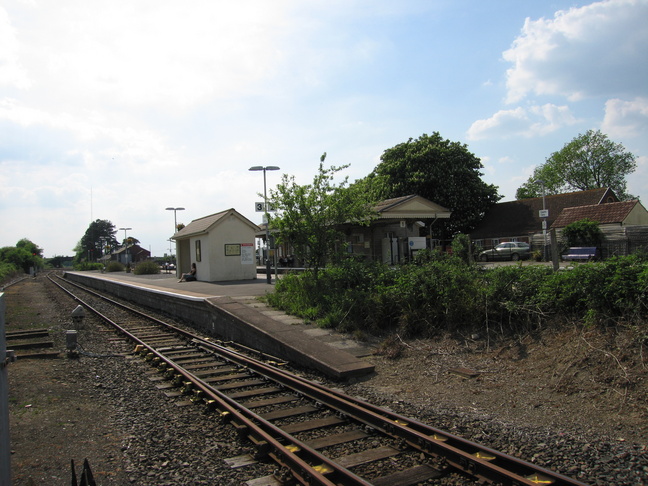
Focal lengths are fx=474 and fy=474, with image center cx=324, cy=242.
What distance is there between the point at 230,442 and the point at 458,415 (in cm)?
274

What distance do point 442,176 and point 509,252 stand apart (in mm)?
9294

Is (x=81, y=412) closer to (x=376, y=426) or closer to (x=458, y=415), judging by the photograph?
(x=376, y=426)

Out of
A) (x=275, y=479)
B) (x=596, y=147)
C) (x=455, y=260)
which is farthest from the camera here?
(x=596, y=147)

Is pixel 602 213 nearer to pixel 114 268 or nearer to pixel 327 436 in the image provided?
pixel 327 436

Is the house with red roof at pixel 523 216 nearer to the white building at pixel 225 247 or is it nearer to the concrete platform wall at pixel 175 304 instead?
the white building at pixel 225 247

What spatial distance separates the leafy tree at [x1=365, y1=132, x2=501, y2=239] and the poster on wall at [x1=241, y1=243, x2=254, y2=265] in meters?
19.9

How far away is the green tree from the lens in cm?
1284

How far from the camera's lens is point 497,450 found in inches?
184

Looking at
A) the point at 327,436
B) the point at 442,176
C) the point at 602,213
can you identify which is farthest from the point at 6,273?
the point at 602,213

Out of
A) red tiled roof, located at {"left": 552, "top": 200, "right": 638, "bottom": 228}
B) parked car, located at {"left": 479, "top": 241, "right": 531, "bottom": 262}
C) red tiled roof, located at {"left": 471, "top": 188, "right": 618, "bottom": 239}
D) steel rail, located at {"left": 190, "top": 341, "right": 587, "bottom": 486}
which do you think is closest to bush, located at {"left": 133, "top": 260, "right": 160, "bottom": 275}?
parked car, located at {"left": 479, "top": 241, "right": 531, "bottom": 262}

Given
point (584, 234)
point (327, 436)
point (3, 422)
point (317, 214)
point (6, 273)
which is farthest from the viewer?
point (6, 273)

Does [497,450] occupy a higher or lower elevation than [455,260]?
lower

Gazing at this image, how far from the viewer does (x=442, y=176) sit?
1629 inches

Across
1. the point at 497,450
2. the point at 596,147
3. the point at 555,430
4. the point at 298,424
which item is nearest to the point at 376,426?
the point at 298,424
